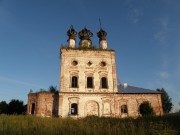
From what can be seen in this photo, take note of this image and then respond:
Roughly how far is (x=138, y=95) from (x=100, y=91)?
4974 millimetres

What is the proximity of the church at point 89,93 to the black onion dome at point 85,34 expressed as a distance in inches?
103

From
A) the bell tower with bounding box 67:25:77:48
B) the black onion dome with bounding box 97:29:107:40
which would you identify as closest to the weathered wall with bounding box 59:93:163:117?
the bell tower with bounding box 67:25:77:48

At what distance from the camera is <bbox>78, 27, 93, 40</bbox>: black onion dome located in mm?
30444

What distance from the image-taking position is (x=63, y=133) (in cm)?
779

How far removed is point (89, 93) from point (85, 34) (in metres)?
9.65

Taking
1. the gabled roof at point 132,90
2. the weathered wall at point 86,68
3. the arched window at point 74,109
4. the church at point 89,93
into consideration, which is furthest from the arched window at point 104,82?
the arched window at point 74,109

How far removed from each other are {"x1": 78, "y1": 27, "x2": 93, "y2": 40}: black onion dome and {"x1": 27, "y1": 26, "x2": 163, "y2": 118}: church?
8.57 ft

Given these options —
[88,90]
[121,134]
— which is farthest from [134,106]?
[121,134]

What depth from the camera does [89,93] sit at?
25516 mm

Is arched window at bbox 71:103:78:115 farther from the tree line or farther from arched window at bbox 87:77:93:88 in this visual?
the tree line

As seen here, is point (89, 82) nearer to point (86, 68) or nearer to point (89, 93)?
point (89, 93)

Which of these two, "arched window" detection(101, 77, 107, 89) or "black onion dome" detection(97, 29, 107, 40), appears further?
"black onion dome" detection(97, 29, 107, 40)

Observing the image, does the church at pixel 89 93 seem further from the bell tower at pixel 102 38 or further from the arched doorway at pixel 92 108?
the bell tower at pixel 102 38

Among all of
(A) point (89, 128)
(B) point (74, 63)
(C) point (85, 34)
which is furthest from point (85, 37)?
(A) point (89, 128)
